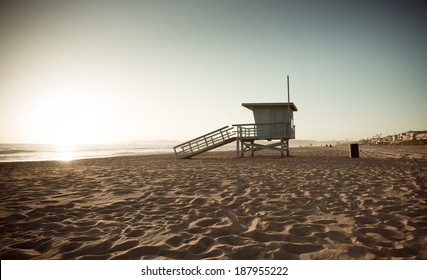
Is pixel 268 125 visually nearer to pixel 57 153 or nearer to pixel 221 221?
pixel 221 221

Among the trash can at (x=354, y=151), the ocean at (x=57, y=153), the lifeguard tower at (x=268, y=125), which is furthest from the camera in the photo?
the ocean at (x=57, y=153)

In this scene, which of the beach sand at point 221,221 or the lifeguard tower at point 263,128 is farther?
the lifeguard tower at point 263,128

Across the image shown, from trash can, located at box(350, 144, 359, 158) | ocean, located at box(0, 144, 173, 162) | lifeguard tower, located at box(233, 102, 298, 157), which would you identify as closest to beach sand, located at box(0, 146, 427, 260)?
trash can, located at box(350, 144, 359, 158)

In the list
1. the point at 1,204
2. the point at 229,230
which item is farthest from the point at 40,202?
the point at 229,230

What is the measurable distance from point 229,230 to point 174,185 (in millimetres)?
3687

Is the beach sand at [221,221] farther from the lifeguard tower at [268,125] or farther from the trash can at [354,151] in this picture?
the lifeguard tower at [268,125]

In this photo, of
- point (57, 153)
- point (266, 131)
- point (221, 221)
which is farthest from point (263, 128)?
point (57, 153)

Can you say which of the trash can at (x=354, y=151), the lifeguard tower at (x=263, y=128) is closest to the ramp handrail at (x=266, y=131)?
the lifeguard tower at (x=263, y=128)

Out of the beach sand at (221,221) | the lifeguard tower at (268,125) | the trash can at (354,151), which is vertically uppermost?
the lifeguard tower at (268,125)

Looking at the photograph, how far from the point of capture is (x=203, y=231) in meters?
3.44

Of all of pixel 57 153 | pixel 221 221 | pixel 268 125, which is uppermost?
pixel 268 125

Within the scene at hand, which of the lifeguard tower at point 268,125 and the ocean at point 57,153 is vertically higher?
the lifeguard tower at point 268,125

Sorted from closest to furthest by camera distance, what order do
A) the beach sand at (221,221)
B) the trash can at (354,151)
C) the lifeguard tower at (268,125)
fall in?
the beach sand at (221,221)
the trash can at (354,151)
the lifeguard tower at (268,125)
